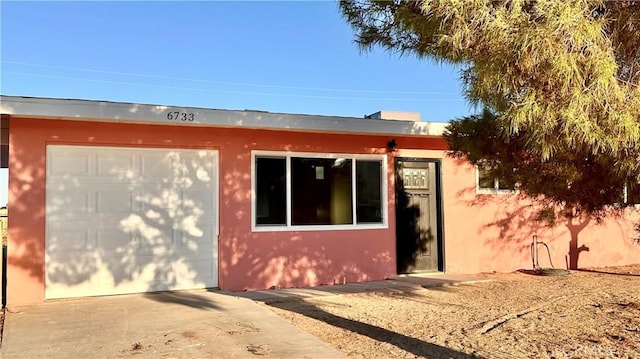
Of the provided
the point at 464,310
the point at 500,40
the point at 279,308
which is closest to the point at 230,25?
the point at 279,308

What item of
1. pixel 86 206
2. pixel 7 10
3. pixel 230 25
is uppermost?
pixel 230 25

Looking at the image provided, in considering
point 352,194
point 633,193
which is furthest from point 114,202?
point 633,193

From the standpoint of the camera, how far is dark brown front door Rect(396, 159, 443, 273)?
372 inches

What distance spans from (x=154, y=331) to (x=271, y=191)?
11.3ft

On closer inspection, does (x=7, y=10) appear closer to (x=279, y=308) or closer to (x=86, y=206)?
(x=86, y=206)

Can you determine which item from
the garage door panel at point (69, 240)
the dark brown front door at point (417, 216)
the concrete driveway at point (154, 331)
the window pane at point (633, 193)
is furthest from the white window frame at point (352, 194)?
the window pane at point (633, 193)

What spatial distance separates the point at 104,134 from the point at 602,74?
20.5 feet

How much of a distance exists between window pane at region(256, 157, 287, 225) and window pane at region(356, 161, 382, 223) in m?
1.37

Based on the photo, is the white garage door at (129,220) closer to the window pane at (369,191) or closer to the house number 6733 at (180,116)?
the house number 6733 at (180,116)

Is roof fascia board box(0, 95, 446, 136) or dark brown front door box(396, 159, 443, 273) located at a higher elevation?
roof fascia board box(0, 95, 446, 136)

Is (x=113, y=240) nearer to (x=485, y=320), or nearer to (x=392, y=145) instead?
(x=392, y=145)

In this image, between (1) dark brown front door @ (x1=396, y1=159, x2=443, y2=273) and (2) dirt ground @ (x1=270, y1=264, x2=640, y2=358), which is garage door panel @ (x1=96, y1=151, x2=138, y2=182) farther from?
(1) dark brown front door @ (x1=396, y1=159, x2=443, y2=273)

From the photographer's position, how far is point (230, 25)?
12.4 meters

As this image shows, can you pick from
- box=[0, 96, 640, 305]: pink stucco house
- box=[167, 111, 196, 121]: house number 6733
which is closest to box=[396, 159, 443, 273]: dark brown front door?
box=[0, 96, 640, 305]: pink stucco house
